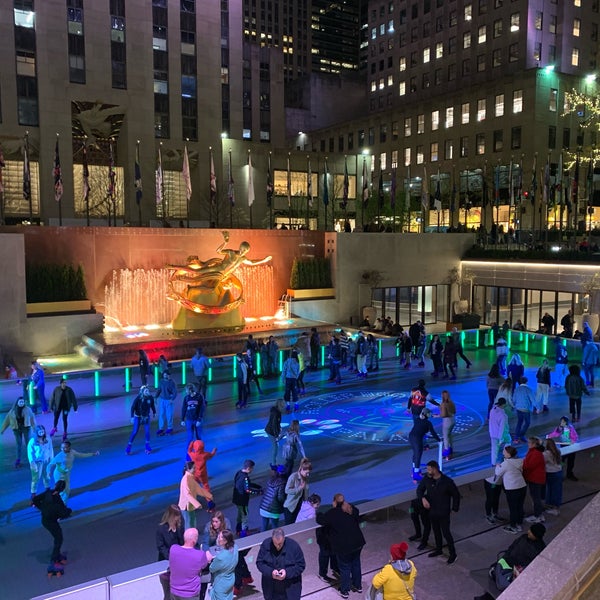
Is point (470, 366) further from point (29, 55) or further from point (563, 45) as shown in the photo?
point (563, 45)

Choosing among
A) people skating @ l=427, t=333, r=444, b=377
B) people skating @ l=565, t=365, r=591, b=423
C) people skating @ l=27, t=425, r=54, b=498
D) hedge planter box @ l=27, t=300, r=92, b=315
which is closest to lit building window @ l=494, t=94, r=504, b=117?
people skating @ l=427, t=333, r=444, b=377

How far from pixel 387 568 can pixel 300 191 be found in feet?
156

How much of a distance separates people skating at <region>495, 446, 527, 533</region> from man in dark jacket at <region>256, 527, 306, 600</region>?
11.3ft

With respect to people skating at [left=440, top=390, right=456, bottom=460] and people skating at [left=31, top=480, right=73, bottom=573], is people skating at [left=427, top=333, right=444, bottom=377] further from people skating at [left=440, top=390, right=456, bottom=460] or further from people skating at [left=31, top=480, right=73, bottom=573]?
people skating at [left=31, top=480, right=73, bottom=573]

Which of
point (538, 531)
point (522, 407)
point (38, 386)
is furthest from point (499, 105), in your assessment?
point (538, 531)

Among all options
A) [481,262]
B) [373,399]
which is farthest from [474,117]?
[373,399]

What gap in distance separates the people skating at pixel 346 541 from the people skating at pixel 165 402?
744cm

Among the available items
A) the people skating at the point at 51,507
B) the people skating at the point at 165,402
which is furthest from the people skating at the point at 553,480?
the people skating at the point at 165,402

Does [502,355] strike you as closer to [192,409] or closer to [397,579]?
[192,409]

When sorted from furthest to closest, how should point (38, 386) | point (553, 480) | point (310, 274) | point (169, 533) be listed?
point (310, 274)
point (38, 386)
point (553, 480)
point (169, 533)

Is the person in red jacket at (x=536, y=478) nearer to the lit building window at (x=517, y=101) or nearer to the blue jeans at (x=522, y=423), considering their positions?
the blue jeans at (x=522, y=423)

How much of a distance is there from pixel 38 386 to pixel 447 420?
406 inches

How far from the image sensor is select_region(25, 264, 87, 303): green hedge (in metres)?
23.8

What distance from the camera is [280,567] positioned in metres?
6.18
